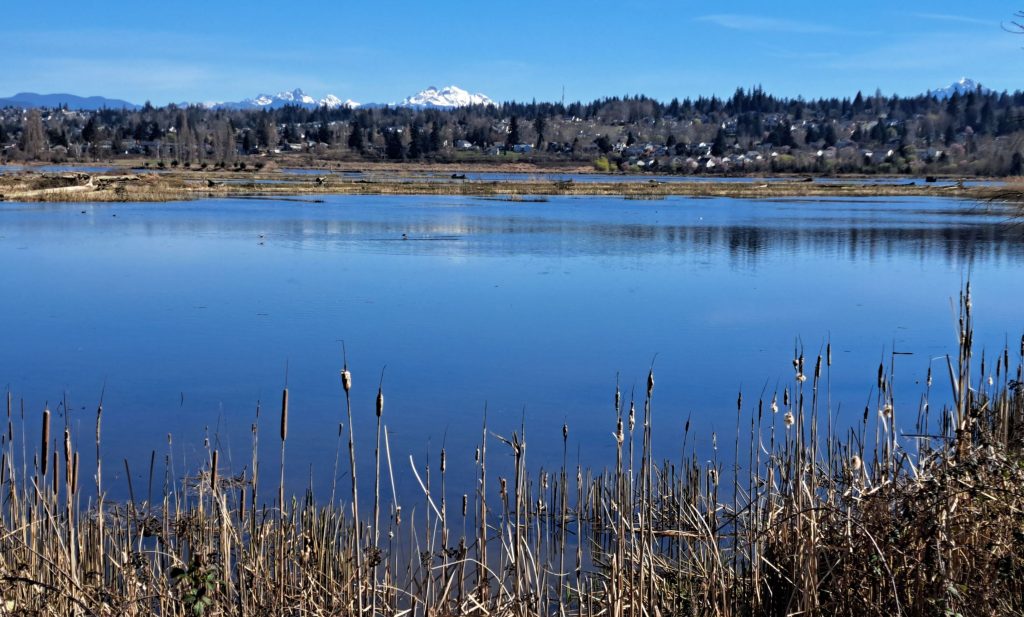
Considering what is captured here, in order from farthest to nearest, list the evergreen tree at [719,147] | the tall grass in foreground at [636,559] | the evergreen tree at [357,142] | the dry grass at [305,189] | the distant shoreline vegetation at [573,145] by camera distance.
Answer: the evergreen tree at [719,147], the evergreen tree at [357,142], the distant shoreline vegetation at [573,145], the dry grass at [305,189], the tall grass in foreground at [636,559]

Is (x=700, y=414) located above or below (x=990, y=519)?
below

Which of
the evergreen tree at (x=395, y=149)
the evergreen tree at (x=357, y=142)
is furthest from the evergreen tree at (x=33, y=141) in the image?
the evergreen tree at (x=395, y=149)

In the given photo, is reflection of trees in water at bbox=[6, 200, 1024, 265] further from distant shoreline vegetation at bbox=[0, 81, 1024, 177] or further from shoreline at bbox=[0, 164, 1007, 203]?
distant shoreline vegetation at bbox=[0, 81, 1024, 177]

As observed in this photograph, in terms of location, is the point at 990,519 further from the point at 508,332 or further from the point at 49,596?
the point at 508,332

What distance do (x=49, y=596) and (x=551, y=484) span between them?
351 cm

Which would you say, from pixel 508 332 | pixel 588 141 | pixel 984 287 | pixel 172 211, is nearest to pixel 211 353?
pixel 508 332

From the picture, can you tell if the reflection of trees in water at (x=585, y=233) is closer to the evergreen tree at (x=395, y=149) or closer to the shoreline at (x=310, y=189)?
the shoreline at (x=310, y=189)

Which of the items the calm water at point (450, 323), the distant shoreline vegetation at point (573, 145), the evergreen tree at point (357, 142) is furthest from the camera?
the evergreen tree at point (357, 142)

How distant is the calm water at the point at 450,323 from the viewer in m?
8.22

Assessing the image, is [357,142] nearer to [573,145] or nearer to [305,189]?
[573,145]

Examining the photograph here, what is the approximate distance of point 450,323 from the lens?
12758mm

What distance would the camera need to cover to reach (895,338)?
11789 mm

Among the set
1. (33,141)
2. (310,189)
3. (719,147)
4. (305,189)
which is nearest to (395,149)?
(33,141)

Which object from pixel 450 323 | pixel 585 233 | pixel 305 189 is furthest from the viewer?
pixel 305 189
